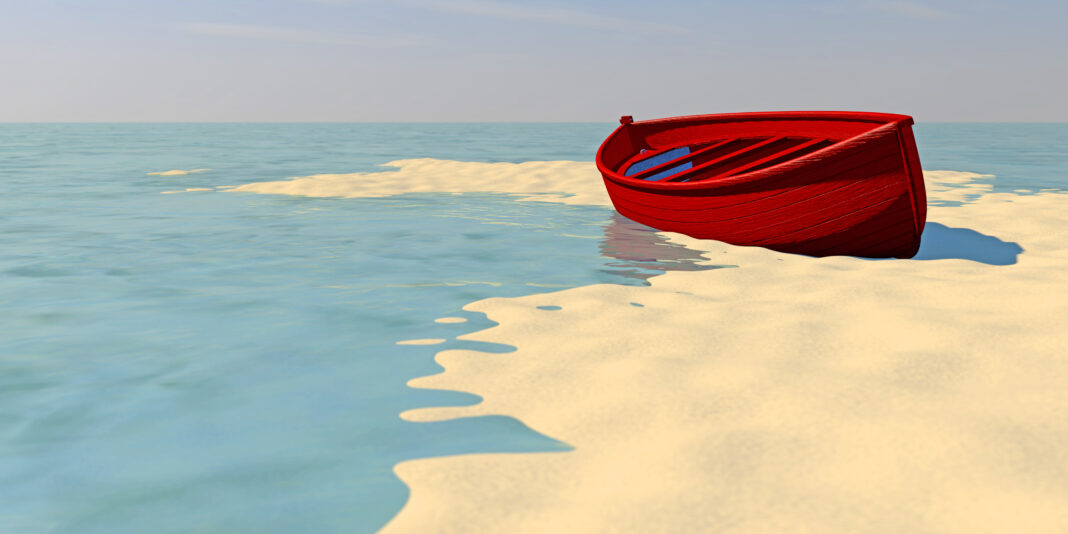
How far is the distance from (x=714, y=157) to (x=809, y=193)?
351 cm

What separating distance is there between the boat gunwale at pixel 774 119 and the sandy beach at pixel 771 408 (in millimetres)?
1086

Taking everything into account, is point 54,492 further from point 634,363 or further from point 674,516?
point 634,363

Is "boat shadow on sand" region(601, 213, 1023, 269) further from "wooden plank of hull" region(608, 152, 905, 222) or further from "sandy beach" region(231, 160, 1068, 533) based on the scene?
"sandy beach" region(231, 160, 1068, 533)

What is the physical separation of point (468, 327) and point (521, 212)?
5991mm

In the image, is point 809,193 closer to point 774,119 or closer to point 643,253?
point 643,253

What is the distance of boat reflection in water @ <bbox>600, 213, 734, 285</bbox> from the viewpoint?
5938 millimetres

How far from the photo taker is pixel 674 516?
2.13 meters

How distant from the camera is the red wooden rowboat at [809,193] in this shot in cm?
565

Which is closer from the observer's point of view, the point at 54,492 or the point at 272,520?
the point at 272,520

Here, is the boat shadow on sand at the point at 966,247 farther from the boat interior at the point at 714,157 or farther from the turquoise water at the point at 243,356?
the turquoise water at the point at 243,356

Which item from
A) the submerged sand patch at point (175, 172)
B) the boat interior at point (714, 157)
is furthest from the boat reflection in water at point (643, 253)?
the submerged sand patch at point (175, 172)

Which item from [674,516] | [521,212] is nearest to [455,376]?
[674,516]

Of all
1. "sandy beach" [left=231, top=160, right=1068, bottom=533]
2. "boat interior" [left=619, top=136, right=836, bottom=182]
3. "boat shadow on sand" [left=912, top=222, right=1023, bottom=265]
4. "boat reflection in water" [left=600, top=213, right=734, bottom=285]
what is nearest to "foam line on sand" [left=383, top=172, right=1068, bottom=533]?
"sandy beach" [left=231, top=160, right=1068, bottom=533]

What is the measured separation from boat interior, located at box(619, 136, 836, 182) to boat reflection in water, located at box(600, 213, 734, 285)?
736 mm
